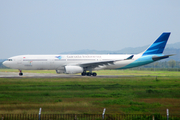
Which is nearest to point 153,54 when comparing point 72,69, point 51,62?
point 72,69

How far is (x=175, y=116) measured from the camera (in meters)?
13.4

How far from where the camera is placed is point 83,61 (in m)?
47.9

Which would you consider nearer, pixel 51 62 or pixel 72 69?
pixel 72 69

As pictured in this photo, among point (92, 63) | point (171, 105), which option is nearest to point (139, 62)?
point (92, 63)

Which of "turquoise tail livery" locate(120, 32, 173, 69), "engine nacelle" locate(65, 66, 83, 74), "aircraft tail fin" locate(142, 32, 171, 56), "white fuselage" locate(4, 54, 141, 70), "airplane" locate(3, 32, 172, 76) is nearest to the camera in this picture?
"engine nacelle" locate(65, 66, 83, 74)

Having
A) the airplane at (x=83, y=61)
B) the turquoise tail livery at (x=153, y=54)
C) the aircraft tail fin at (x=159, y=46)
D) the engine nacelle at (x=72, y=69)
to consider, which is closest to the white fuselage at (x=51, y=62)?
the airplane at (x=83, y=61)

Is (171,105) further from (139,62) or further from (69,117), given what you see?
(139,62)

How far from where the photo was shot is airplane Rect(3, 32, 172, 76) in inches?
1821

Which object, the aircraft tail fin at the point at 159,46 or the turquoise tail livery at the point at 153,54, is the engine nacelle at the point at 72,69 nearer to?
the turquoise tail livery at the point at 153,54

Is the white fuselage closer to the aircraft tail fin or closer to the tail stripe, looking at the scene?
the aircraft tail fin

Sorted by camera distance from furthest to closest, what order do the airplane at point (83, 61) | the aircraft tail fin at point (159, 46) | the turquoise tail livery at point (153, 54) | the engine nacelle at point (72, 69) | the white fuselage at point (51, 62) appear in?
the aircraft tail fin at point (159, 46), the turquoise tail livery at point (153, 54), the white fuselage at point (51, 62), the airplane at point (83, 61), the engine nacelle at point (72, 69)

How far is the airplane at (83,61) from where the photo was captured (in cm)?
4625

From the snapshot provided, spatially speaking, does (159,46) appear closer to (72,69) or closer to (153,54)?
(153,54)

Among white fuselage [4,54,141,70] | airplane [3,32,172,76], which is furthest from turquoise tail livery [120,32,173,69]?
white fuselage [4,54,141,70]
